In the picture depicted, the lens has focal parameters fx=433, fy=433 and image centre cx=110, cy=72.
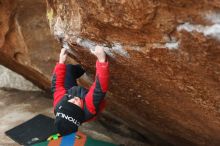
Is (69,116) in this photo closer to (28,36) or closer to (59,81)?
(59,81)

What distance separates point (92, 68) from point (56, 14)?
1.92ft

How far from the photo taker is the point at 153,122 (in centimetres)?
433

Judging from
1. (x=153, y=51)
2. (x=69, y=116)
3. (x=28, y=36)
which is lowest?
(x=69, y=116)

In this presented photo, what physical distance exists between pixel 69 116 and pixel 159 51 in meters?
1.14

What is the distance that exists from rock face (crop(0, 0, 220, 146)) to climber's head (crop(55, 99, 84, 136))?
15.7 inches

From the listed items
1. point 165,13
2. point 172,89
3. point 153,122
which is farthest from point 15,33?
point 165,13

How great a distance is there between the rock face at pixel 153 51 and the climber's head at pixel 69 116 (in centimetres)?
40

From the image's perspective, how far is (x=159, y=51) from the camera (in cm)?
275

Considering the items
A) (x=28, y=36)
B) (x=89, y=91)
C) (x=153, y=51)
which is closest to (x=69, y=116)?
(x=89, y=91)

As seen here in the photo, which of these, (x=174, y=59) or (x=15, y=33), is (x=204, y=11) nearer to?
(x=174, y=59)

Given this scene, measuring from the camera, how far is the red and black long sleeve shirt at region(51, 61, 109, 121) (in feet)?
10.6

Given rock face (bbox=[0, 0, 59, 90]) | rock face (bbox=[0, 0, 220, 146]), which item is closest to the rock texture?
rock face (bbox=[0, 0, 220, 146])

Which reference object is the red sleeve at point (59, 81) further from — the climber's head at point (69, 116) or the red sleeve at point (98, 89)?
the red sleeve at point (98, 89)

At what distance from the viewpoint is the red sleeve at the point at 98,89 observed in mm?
3215
